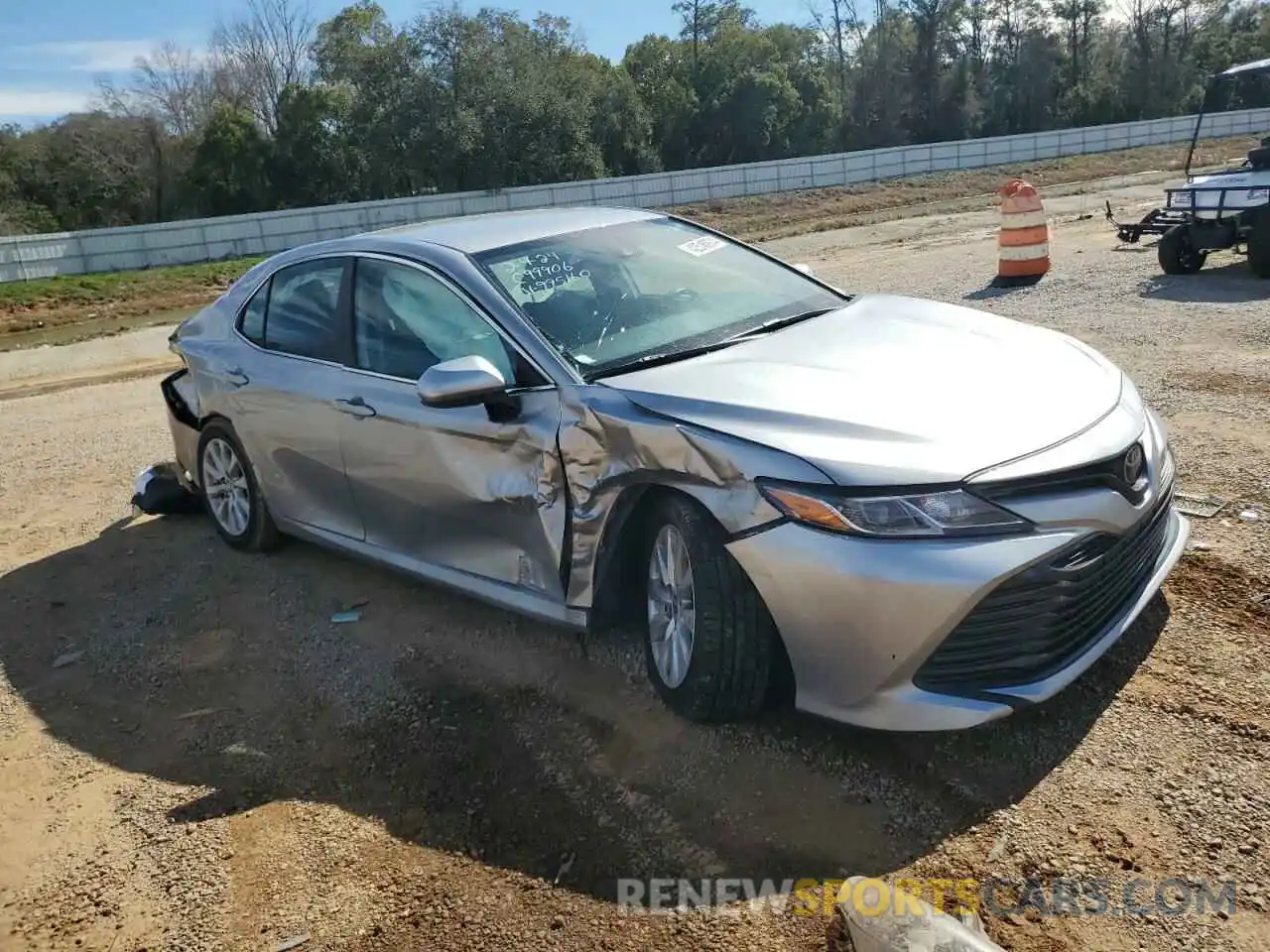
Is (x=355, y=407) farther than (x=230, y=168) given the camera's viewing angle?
No

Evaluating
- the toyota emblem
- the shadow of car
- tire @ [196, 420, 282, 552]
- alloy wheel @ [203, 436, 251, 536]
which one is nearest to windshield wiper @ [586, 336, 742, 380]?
the shadow of car

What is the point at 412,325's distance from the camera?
4590 mm

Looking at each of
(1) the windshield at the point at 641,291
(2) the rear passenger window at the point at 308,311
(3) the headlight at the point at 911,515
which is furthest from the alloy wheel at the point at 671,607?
(2) the rear passenger window at the point at 308,311

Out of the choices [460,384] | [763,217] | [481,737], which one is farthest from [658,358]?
[763,217]

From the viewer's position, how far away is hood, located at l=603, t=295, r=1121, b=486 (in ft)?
10.4

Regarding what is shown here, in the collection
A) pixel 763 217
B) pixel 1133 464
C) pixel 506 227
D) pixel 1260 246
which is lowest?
pixel 763 217

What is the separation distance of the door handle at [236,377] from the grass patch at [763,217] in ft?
56.5

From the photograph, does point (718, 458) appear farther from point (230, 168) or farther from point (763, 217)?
point (230, 168)

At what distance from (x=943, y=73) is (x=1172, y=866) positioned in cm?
6456

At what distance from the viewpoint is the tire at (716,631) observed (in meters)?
3.33

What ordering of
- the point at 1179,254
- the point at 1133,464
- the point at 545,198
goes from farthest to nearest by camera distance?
1. the point at 545,198
2. the point at 1179,254
3. the point at 1133,464

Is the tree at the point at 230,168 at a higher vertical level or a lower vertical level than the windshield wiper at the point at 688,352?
higher

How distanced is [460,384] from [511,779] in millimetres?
1347

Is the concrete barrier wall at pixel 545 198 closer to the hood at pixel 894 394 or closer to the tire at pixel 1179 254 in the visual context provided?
the tire at pixel 1179 254
